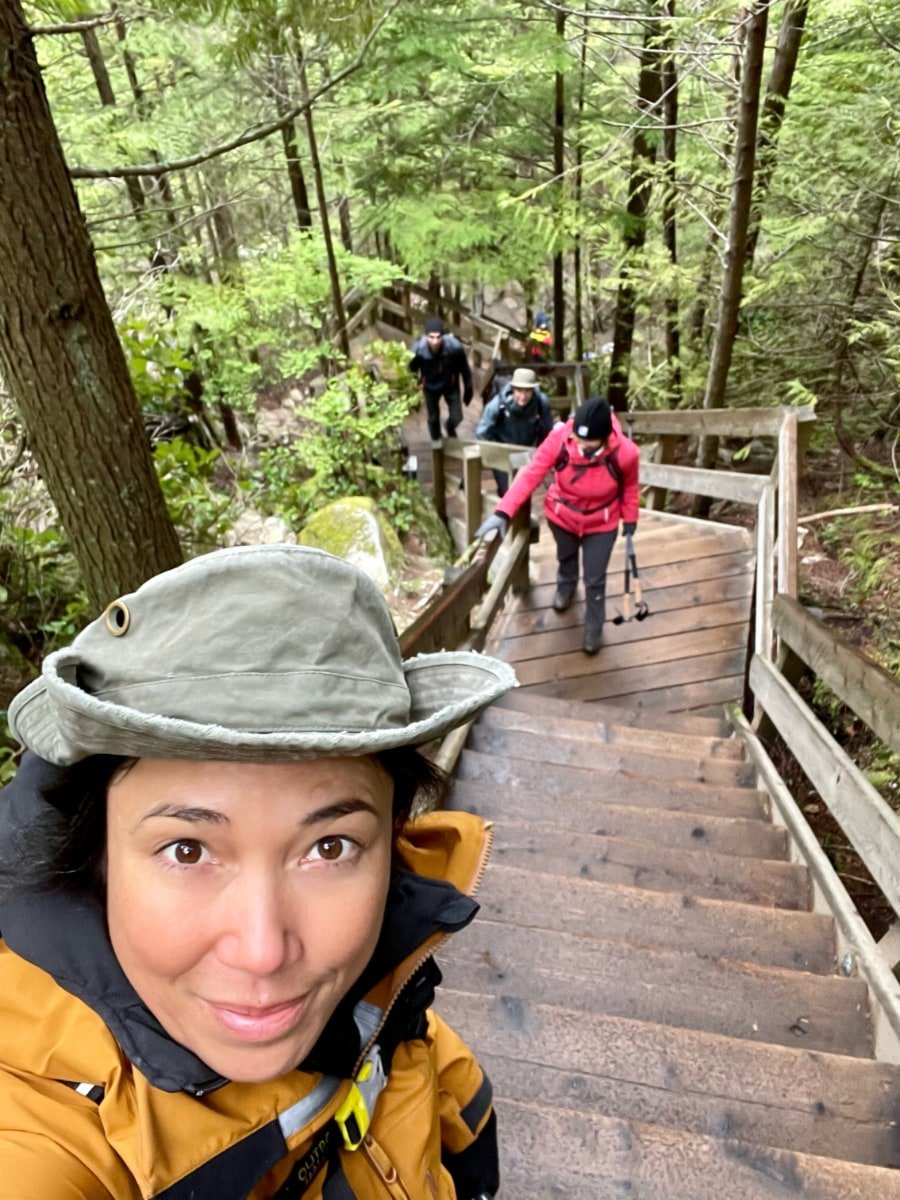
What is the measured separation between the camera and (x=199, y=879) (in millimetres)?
811

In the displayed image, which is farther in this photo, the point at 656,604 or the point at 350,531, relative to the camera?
the point at 350,531

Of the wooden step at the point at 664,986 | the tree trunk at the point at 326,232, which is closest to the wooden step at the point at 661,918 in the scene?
the wooden step at the point at 664,986

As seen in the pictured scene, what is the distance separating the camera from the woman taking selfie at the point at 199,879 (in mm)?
778

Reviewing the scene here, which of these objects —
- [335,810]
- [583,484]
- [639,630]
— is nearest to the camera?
[335,810]

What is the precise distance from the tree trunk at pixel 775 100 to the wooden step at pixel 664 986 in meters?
5.86

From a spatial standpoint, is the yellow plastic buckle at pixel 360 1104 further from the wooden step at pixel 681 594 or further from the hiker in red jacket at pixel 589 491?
the wooden step at pixel 681 594

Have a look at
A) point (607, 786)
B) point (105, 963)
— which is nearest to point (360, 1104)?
point (105, 963)

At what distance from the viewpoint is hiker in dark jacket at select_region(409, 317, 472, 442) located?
874 centimetres

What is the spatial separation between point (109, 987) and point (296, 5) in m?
3.40

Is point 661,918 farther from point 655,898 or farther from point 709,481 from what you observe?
point 709,481

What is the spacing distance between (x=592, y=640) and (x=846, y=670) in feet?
7.68

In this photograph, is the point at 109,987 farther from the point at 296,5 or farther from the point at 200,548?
the point at 200,548

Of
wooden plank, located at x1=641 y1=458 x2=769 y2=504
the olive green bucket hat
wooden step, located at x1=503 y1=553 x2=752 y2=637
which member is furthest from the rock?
the olive green bucket hat

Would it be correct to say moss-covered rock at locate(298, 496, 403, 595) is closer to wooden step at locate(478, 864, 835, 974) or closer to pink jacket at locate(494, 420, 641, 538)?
pink jacket at locate(494, 420, 641, 538)
